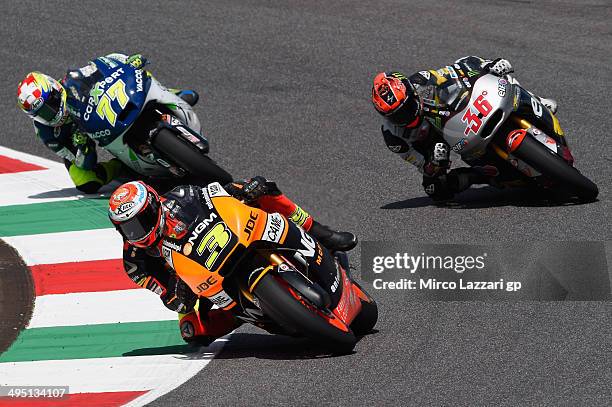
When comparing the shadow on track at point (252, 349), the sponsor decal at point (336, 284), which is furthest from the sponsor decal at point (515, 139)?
the sponsor decal at point (336, 284)

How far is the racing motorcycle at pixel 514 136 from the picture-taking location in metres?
11.0

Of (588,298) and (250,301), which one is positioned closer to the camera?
(250,301)

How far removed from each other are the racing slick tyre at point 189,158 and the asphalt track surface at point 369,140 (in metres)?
0.91

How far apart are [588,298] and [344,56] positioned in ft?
23.5

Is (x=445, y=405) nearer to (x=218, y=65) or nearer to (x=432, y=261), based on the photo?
(x=432, y=261)

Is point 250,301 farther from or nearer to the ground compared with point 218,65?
farther from the ground

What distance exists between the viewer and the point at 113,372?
890cm

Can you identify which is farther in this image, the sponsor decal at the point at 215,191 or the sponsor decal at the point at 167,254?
the sponsor decal at the point at 215,191

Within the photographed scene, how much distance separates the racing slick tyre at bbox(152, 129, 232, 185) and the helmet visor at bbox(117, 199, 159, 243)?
11.3 feet

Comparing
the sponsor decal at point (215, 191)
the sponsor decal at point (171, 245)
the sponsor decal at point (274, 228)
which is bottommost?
the sponsor decal at point (171, 245)

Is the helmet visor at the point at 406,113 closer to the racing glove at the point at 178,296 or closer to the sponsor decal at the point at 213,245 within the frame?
the racing glove at the point at 178,296

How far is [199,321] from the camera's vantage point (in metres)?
8.92

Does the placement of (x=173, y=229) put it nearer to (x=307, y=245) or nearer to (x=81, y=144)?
(x=307, y=245)

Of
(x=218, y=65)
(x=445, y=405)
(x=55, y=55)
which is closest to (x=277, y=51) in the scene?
(x=218, y=65)
